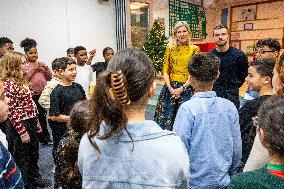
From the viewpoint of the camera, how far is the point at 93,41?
677 centimetres

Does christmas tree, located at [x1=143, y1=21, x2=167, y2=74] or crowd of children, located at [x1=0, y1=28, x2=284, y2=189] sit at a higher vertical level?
christmas tree, located at [x1=143, y1=21, x2=167, y2=74]

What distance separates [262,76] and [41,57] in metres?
4.91

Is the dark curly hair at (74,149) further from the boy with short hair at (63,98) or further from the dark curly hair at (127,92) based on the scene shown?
the boy with short hair at (63,98)

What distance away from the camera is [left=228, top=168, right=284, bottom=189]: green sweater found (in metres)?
0.90

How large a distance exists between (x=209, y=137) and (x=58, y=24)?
208 inches

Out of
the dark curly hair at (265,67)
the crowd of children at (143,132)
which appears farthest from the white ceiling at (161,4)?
the dark curly hair at (265,67)

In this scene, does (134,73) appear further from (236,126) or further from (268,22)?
(268,22)

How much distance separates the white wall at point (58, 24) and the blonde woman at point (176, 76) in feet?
11.4

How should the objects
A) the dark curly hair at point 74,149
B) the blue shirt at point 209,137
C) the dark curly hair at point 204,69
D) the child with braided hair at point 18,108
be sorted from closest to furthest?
the dark curly hair at point 74,149
the blue shirt at point 209,137
the dark curly hair at point 204,69
the child with braided hair at point 18,108

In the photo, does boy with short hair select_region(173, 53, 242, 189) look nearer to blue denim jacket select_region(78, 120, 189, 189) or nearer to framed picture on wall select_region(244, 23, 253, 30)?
blue denim jacket select_region(78, 120, 189, 189)

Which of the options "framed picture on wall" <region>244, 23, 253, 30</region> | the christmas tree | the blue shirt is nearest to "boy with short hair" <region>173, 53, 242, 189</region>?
the blue shirt

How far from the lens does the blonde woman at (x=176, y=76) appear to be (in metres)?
3.28

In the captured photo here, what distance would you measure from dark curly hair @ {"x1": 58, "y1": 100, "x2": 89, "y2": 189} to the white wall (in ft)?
14.7

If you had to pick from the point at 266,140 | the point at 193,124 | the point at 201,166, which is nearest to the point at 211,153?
the point at 201,166
